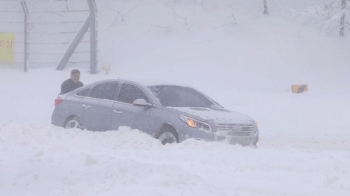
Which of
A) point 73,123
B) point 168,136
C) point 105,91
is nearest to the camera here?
point 168,136

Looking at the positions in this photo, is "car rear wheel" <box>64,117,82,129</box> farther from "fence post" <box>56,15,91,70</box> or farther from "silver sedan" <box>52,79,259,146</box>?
"fence post" <box>56,15,91,70</box>

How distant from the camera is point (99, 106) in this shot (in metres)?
11.7

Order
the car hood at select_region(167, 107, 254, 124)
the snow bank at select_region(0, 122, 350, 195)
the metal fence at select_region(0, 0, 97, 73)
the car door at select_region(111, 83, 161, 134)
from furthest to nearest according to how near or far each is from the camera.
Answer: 1. the metal fence at select_region(0, 0, 97, 73)
2. the car door at select_region(111, 83, 161, 134)
3. the car hood at select_region(167, 107, 254, 124)
4. the snow bank at select_region(0, 122, 350, 195)

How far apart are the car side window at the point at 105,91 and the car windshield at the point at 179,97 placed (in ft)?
2.62

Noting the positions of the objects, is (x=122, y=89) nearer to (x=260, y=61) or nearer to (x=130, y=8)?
(x=260, y=61)

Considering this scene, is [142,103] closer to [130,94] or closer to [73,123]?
[130,94]

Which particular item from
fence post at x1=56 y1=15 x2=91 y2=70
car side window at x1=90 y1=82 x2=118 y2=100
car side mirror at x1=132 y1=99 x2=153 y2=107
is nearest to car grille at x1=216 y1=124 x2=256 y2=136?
car side mirror at x1=132 y1=99 x2=153 y2=107

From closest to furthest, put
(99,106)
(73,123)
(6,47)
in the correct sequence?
(99,106) → (73,123) → (6,47)

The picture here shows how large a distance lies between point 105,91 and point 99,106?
39cm

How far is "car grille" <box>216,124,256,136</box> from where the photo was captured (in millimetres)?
10359

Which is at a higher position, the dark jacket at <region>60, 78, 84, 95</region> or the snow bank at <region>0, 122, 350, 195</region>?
the dark jacket at <region>60, 78, 84, 95</region>

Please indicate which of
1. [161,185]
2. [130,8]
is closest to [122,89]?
[161,185]

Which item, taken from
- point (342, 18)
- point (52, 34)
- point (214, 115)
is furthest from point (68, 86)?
point (342, 18)

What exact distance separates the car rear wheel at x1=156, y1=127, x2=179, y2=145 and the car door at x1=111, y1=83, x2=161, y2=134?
5.8 inches
